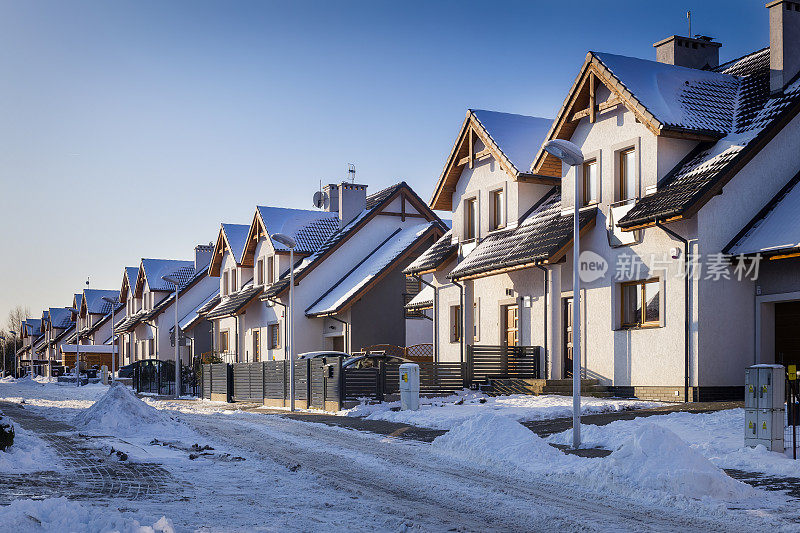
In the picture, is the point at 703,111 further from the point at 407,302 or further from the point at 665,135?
the point at 407,302

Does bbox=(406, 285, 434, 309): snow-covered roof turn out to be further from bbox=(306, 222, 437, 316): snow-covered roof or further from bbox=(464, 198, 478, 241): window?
bbox=(464, 198, 478, 241): window

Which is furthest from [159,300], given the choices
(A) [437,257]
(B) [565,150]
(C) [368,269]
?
(B) [565,150]

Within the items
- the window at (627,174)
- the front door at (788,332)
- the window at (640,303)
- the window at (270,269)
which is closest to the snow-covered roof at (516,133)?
the window at (627,174)

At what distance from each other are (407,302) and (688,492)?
2870cm

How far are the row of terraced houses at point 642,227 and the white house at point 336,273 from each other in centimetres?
Answer: 64

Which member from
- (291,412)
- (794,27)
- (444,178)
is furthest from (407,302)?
(794,27)

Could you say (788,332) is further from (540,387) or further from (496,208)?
(496,208)

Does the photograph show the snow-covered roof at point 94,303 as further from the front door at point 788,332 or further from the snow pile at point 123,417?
the front door at point 788,332

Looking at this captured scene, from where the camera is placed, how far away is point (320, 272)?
3944 centimetres

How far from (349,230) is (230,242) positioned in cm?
1012

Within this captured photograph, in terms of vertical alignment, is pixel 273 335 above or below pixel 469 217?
below

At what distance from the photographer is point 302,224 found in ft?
139

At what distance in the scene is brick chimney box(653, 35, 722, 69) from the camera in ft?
87.5

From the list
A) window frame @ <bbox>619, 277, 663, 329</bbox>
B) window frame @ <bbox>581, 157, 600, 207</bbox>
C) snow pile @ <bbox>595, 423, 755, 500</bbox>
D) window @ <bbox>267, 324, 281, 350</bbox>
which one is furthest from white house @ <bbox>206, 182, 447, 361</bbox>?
snow pile @ <bbox>595, 423, 755, 500</bbox>
